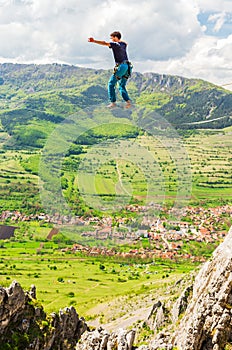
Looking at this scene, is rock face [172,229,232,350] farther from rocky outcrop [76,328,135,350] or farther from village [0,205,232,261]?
village [0,205,232,261]

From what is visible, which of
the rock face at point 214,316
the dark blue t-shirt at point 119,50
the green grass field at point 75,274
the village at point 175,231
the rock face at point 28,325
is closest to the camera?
the dark blue t-shirt at point 119,50

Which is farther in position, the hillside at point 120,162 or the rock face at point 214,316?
the rock face at point 214,316

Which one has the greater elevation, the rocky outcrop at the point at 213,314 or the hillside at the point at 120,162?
the hillside at the point at 120,162

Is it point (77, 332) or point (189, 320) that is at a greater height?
point (189, 320)

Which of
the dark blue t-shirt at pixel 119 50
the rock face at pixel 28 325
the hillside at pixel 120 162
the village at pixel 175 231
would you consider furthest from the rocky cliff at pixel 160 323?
the village at pixel 175 231

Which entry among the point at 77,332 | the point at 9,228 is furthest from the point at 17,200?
the point at 77,332

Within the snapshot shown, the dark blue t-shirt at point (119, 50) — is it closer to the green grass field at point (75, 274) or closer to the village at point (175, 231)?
the green grass field at point (75, 274)

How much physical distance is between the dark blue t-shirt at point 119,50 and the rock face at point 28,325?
14435mm

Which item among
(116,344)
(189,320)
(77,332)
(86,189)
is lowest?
(77,332)

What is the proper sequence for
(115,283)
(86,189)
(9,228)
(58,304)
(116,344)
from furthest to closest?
1. (9,228)
2. (115,283)
3. (58,304)
4. (86,189)
5. (116,344)

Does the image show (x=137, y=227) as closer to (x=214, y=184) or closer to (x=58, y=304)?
(x=58, y=304)

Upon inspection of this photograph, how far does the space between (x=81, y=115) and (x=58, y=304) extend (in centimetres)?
4827

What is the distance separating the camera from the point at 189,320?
47.6ft

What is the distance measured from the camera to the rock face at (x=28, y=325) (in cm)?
1995
